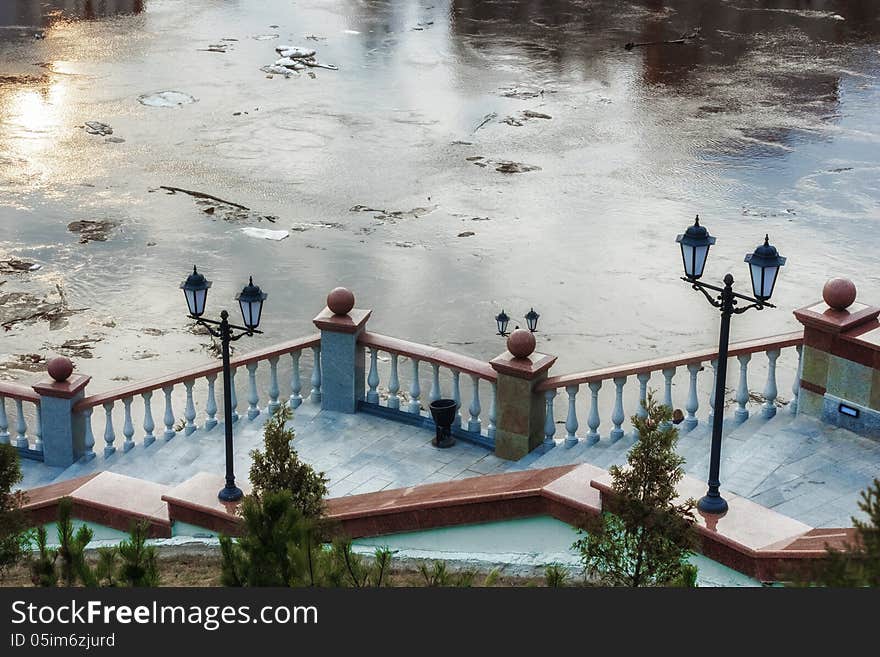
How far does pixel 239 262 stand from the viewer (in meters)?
20.5

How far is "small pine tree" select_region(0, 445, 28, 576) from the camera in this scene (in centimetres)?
845

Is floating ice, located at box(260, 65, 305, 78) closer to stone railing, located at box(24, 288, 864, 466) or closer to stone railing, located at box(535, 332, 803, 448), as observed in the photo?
stone railing, located at box(24, 288, 864, 466)

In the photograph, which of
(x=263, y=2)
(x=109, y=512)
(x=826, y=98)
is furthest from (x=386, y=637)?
(x=263, y=2)

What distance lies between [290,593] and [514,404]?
6236 millimetres

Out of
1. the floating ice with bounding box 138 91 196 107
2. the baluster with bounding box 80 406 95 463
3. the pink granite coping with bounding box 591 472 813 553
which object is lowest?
the baluster with bounding box 80 406 95 463

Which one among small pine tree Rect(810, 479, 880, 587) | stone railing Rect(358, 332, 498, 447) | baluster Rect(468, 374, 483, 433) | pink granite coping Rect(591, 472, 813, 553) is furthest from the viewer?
baluster Rect(468, 374, 483, 433)

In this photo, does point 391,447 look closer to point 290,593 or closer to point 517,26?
point 290,593

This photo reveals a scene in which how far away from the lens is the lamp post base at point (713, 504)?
30.6 ft

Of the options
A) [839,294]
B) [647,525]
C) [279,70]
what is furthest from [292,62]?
[647,525]

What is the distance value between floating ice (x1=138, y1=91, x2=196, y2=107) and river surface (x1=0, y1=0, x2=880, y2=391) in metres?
0.19

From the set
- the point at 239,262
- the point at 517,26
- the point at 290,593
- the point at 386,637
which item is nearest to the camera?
the point at 386,637

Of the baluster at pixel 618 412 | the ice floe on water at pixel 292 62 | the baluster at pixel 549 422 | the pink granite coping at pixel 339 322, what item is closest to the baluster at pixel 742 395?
the baluster at pixel 618 412

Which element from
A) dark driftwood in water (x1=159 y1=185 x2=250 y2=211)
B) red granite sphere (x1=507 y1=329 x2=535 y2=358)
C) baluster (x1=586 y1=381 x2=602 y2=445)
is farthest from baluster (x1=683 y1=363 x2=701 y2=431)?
dark driftwood in water (x1=159 y1=185 x2=250 y2=211)

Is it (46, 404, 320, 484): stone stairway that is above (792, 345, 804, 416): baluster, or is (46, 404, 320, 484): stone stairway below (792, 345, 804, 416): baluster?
below
